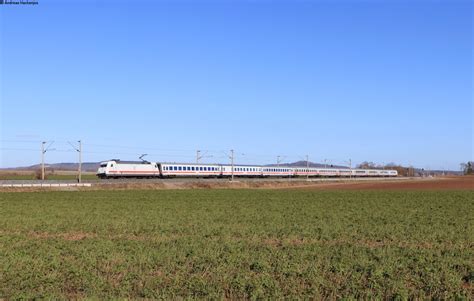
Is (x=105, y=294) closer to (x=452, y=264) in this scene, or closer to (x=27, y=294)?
(x=27, y=294)

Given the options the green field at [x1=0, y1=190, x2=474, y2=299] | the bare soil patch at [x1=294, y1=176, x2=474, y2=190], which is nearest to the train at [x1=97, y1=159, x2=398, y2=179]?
the bare soil patch at [x1=294, y1=176, x2=474, y2=190]

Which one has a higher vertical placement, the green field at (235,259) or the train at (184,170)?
the train at (184,170)

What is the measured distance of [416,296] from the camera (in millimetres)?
10266

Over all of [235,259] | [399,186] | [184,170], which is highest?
[184,170]

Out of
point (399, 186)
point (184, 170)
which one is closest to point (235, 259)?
point (184, 170)

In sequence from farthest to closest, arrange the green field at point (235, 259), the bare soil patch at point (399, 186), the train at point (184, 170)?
the train at point (184, 170), the bare soil patch at point (399, 186), the green field at point (235, 259)

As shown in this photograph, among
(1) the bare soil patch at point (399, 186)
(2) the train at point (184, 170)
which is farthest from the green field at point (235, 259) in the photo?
(2) the train at point (184, 170)

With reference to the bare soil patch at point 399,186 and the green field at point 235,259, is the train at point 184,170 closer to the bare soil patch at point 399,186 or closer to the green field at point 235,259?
the bare soil patch at point 399,186

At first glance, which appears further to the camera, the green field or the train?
the train

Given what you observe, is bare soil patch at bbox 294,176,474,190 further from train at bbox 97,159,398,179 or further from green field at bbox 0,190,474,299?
green field at bbox 0,190,474,299

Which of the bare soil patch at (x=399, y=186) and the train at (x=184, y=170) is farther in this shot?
the train at (x=184, y=170)

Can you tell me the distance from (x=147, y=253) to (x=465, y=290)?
9249 mm

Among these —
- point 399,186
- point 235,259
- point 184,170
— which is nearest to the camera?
point 235,259

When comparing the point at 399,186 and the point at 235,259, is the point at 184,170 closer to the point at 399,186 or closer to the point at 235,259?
the point at 399,186
